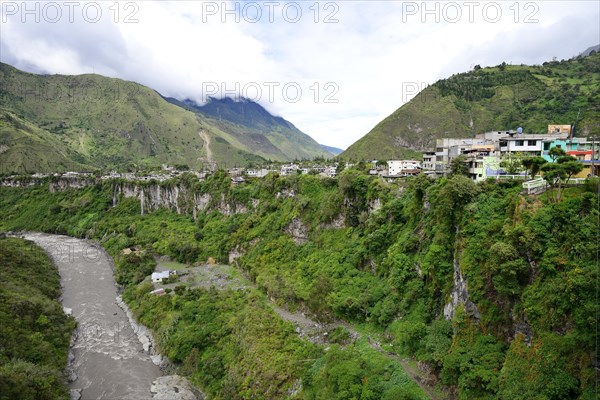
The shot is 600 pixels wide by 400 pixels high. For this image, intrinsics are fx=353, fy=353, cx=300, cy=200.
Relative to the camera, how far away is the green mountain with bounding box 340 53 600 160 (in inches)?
4237

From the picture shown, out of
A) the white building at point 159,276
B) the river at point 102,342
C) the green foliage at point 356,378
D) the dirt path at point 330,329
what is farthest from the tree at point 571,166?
the white building at point 159,276

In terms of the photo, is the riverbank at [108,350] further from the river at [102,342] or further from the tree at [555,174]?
the tree at [555,174]

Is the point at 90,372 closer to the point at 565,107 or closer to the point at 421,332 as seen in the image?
the point at 421,332

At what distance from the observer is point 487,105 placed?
439 feet

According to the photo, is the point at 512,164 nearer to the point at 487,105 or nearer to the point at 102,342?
the point at 102,342

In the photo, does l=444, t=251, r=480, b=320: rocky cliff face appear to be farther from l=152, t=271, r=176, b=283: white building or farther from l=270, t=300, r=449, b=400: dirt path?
l=152, t=271, r=176, b=283: white building

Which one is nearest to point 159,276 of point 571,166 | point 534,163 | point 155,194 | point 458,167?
point 458,167

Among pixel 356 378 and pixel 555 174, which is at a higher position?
pixel 555 174

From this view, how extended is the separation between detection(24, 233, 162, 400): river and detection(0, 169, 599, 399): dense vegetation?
2.78m

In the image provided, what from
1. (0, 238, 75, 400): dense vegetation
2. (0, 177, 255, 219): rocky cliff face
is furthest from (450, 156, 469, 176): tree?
(0, 238, 75, 400): dense vegetation

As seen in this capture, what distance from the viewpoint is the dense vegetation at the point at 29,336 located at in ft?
84.3

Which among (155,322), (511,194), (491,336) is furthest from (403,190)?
(155,322)

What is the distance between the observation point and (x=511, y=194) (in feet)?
77.6

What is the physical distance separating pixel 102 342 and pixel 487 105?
14254cm
